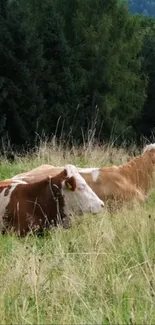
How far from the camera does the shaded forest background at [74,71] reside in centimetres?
2723

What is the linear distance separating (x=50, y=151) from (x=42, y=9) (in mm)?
24795

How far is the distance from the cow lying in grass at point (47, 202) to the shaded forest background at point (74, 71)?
17558 mm

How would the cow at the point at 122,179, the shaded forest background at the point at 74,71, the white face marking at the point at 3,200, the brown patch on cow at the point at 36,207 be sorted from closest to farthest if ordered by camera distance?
the brown patch on cow at the point at 36,207
the white face marking at the point at 3,200
the cow at the point at 122,179
the shaded forest background at the point at 74,71

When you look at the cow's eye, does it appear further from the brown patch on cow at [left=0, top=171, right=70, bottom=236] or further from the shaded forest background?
the shaded forest background

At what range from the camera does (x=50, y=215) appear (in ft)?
19.4

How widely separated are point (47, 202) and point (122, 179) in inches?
39.4

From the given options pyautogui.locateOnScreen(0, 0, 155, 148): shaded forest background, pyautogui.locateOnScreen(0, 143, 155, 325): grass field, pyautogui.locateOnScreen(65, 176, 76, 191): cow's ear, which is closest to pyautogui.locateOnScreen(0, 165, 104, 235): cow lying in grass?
pyautogui.locateOnScreen(65, 176, 76, 191): cow's ear

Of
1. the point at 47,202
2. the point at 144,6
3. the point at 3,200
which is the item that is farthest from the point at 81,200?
the point at 144,6

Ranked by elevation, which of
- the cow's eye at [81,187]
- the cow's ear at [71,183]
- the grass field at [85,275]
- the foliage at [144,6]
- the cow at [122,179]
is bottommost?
the foliage at [144,6]

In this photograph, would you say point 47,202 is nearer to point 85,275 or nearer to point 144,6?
point 85,275

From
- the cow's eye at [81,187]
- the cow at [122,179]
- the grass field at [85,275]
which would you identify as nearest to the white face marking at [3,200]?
the grass field at [85,275]

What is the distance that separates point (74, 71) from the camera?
113ft

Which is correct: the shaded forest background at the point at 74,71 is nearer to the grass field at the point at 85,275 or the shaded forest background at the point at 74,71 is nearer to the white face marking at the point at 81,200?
the white face marking at the point at 81,200

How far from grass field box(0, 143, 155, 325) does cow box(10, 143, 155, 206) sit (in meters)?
1.04
